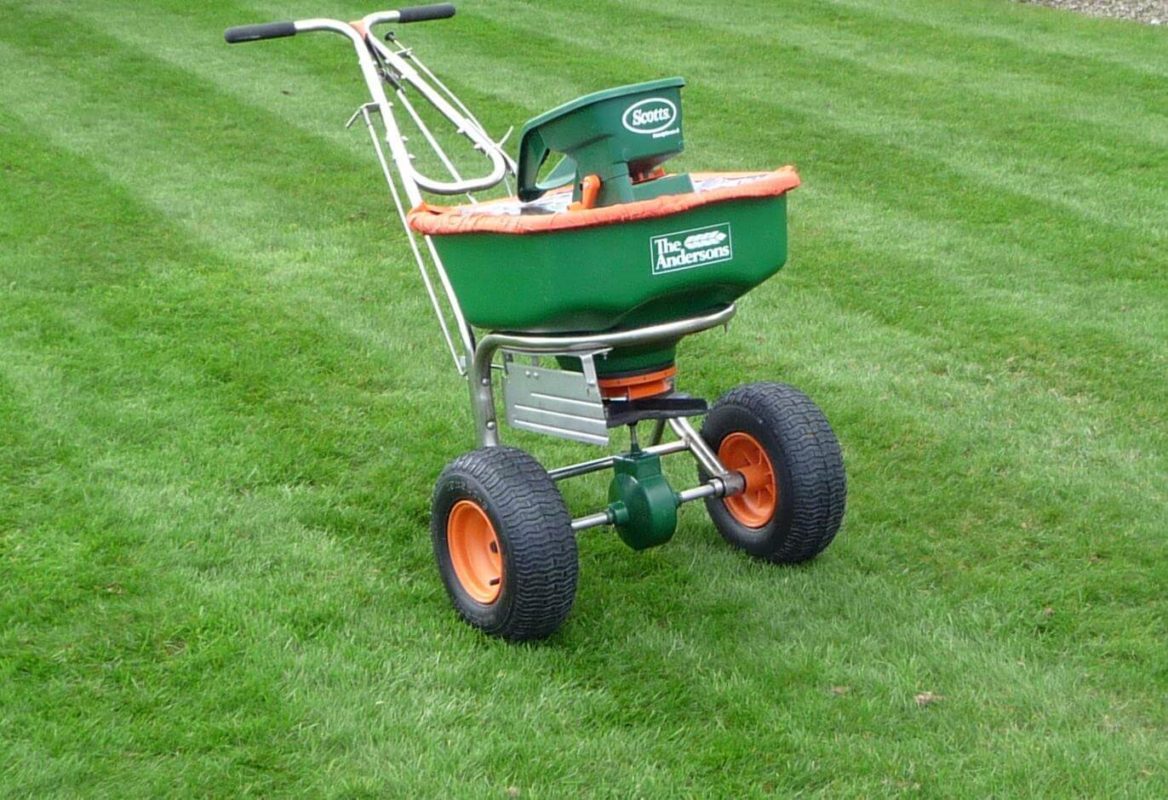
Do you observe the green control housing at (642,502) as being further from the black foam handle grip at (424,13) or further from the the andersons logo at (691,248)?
the black foam handle grip at (424,13)

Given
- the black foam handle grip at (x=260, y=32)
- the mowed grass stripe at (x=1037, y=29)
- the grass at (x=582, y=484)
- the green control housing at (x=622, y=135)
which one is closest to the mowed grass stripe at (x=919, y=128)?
the grass at (x=582, y=484)

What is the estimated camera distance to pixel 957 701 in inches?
154

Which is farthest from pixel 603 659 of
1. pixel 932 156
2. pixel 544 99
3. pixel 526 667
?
pixel 544 99

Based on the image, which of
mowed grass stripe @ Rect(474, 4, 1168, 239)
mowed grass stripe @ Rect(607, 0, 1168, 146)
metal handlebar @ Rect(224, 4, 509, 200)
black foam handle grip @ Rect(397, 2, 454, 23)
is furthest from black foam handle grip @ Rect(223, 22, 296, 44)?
mowed grass stripe @ Rect(607, 0, 1168, 146)

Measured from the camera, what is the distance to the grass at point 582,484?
375 cm

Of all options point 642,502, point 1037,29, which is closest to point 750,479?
point 642,502

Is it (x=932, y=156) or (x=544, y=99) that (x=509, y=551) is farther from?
(x=544, y=99)

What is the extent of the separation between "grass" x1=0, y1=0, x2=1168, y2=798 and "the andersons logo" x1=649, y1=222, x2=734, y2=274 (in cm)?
105

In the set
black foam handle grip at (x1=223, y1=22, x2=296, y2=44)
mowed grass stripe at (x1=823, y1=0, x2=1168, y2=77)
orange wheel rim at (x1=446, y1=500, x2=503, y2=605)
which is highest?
black foam handle grip at (x1=223, y1=22, x2=296, y2=44)

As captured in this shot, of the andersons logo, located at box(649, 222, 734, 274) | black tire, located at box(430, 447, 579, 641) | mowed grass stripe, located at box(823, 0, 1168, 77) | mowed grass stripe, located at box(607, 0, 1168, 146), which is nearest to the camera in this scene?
the andersons logo, located at box(649, 222, 734, 274)

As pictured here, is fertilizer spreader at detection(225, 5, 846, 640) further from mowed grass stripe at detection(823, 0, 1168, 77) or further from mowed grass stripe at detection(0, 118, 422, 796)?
mowed grass stripe at detection(823, 0, 1168, 77)

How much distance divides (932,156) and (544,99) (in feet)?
8.88

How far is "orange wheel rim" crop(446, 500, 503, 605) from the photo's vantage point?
437 cm

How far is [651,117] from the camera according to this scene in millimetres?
3922
